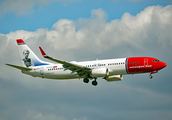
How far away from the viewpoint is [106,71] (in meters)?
64.1

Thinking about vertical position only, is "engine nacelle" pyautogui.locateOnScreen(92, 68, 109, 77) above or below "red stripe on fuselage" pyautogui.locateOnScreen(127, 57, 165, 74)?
below

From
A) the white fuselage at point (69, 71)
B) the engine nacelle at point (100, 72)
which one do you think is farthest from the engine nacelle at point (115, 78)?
the engine nacelle at point (100, 72)

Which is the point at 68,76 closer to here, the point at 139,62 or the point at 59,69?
the point at 59,69

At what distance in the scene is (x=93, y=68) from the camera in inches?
2618

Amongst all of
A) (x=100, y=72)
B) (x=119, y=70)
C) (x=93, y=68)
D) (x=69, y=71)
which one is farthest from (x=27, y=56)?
(x=119, y=70)

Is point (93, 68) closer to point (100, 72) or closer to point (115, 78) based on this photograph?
point (100, 72)

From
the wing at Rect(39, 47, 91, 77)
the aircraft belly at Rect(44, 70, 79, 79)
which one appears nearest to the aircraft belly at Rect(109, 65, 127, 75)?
the wing at Rect(39, 47, 91, 77)

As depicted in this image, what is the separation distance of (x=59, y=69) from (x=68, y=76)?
9.31ft

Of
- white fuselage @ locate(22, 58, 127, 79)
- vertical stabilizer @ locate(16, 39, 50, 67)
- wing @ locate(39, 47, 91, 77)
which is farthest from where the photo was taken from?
vertical stabilizer @ locate(16, 39, 50, 67)

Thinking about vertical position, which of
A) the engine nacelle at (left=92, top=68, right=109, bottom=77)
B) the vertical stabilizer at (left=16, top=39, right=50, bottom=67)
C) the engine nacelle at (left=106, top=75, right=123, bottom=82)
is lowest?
the engine nacelle at (left=106, top=75, right=123, bottom=82)

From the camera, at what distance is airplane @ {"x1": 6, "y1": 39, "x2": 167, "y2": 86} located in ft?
210

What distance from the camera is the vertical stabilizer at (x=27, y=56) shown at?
72.9 meters

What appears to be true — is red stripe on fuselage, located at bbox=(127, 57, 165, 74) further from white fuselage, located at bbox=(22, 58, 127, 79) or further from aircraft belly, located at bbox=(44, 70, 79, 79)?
aircraft belly, located at bbox=(44, 70, 79, 79)

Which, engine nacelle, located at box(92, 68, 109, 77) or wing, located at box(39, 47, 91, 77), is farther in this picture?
engine nacelle, located at box(92, 68, 109, 77)
